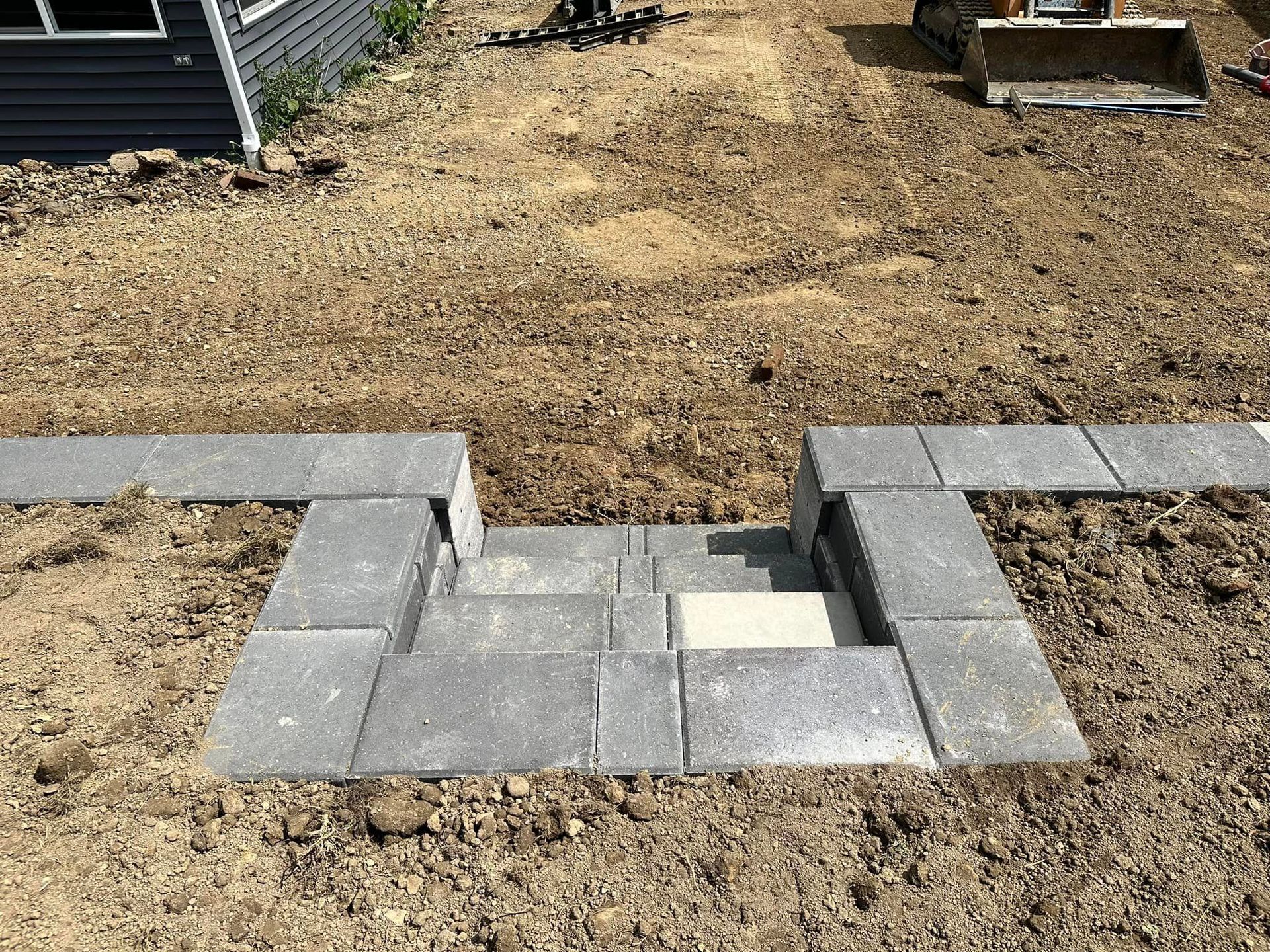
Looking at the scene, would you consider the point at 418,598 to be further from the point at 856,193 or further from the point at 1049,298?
the point at 856,193

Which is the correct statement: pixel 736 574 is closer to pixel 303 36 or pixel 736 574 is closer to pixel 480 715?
pixel 480 715

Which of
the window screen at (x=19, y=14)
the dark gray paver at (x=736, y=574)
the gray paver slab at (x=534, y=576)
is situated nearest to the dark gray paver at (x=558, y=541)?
the gray paver slab at (x=534, y=576)

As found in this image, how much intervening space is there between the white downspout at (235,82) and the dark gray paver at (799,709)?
7885 millimetres

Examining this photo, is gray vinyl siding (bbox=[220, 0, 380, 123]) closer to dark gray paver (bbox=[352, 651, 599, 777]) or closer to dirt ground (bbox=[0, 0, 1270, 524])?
dirt ground (bbox=[0, 0, 1270, 524])

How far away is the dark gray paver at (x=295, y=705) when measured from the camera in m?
2.54

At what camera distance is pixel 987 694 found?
2.70 m

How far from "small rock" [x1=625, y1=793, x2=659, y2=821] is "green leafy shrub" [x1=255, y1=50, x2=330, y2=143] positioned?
8.44m

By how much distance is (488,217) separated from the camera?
25.0 ft

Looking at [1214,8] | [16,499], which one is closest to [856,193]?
[16,499]

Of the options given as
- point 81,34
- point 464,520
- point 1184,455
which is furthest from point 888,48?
point 464,520

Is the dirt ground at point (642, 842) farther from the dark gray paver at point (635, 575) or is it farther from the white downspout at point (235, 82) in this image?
the white downspout at point (235, 82)

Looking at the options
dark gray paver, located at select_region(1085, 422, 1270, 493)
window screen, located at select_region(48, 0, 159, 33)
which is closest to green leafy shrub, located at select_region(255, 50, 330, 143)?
window screen, located at select_region(48, 0, 159, 33)

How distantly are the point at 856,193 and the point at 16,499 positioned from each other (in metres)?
7.11

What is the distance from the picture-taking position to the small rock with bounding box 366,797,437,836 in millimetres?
2396
